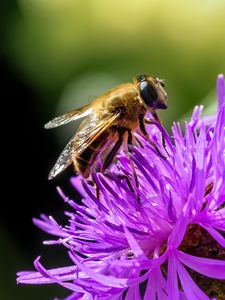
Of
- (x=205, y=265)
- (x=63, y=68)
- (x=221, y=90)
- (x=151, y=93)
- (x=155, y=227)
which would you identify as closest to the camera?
(x=205, y=265)

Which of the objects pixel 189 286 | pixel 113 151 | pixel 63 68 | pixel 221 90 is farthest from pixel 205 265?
pixel 63 68

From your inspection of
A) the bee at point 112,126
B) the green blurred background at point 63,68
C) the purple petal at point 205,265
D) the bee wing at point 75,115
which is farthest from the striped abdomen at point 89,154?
the green blurred background at point 63,68

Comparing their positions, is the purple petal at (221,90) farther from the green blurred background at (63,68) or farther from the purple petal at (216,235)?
the green blurred background at (63,68)

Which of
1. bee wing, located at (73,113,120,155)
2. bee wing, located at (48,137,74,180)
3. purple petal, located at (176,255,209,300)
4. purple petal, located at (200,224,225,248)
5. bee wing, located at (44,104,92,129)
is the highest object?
bee wing, located at (44,104,92,129)

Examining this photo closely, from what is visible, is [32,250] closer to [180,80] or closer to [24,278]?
[180,80]

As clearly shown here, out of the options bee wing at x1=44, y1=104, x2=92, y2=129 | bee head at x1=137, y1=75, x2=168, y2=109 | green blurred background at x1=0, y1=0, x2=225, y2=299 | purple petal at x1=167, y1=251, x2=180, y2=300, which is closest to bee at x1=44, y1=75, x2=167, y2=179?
bee head at x1=137, y1=75, x2=168, y2=109

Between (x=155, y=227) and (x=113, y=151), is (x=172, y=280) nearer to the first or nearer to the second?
(x=155, y=227)

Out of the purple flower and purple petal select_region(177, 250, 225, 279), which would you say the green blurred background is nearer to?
the purple flower
